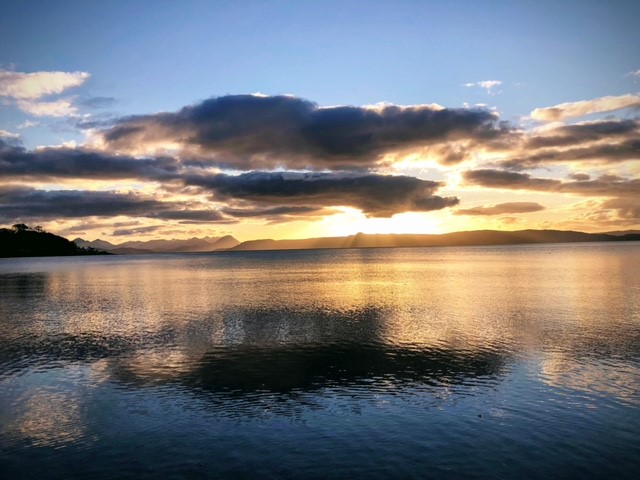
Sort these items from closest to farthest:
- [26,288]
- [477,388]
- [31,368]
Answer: [477,388] < [31,368] < [26,288]

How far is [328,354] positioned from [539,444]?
21975 mm

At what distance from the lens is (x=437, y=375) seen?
3497 cm

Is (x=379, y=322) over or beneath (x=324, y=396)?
beneath

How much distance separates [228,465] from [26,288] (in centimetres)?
12049

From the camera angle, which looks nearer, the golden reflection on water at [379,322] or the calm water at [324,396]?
the calm water at [324,396]

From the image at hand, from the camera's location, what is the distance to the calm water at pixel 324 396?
2161 cm

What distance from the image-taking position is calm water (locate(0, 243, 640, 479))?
21.6 m


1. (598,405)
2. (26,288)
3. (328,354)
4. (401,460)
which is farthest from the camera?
(26,288)

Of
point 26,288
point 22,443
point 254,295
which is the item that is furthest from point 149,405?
point 26,288

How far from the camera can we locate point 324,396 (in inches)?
1198

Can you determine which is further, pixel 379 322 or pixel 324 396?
pixel 379 322

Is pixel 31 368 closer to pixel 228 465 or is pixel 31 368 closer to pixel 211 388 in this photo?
pixel 211 388

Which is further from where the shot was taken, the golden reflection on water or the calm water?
the golden reflection on water

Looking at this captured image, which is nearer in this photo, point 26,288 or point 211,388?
point 211,388
